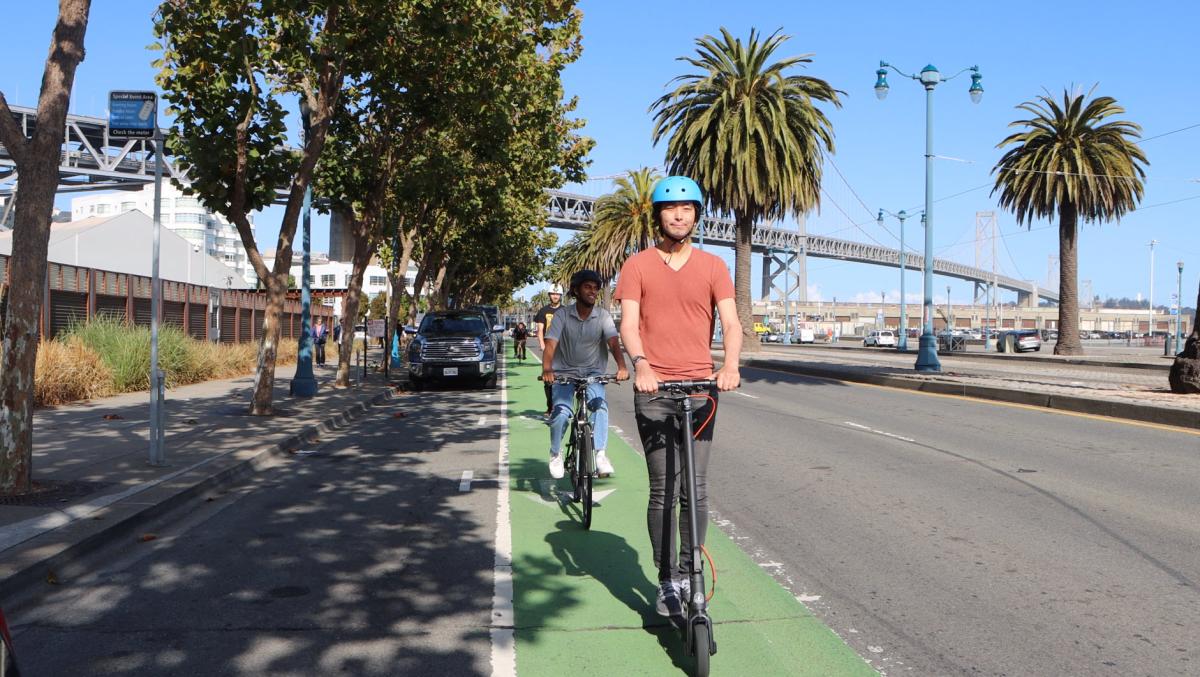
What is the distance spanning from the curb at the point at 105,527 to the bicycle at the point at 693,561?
3786mm

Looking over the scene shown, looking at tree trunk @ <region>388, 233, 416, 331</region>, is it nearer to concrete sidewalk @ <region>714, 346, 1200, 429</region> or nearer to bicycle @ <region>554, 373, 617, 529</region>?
concrete sidewalk @ <region>714, 346, 1200, 429</region>

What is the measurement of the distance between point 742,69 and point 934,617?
106 ft

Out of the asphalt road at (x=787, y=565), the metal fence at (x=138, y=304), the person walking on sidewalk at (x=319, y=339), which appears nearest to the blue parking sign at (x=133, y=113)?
the asphalt road at (x=787, y=565)

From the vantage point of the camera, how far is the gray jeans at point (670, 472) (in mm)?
4617

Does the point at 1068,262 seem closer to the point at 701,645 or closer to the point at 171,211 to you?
the point at 701,645

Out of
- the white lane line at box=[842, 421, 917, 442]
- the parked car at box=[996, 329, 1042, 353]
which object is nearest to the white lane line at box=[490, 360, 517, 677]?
the white lane line at box=[842, 421, 917, 442]

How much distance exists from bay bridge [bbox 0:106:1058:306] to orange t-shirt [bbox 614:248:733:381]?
32427 millimetres

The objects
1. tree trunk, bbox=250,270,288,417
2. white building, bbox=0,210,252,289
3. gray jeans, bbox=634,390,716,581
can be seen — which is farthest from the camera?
white building, bbox=0,210,252,289

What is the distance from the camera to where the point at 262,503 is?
8.80 m

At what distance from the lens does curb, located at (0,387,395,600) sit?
5.86 metres

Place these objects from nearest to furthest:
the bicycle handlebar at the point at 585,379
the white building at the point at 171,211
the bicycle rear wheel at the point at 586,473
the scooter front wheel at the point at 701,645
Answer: the scooter front wheel at the point at 701,645, the bicycle rear wheel at the point at 586,473, the bicycle handlebar at the point at 585,379, the white building at the point at 171,211

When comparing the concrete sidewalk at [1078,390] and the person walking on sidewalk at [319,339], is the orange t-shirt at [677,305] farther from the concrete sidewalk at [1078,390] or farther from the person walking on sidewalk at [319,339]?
the person walking on sidewalk at [319,339]

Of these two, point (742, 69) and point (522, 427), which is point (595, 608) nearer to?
point (522, 427)

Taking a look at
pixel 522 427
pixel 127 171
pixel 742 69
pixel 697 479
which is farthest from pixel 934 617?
pixel 127 171
